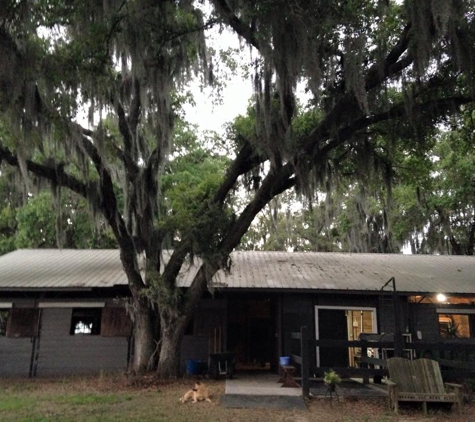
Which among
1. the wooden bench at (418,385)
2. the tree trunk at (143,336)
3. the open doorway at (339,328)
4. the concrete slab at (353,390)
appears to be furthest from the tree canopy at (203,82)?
the wooden bench at (418,385)

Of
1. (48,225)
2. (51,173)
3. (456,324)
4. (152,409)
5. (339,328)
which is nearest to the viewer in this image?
(152,409)

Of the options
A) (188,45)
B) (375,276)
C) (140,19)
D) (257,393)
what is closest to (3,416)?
(257,393)

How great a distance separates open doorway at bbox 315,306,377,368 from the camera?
40.5 feet

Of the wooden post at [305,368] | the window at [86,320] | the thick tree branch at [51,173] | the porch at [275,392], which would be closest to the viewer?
the porch at [275,392]

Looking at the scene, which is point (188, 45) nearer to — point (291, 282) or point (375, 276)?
point (291, 282)

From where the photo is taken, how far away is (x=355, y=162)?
1156 cm

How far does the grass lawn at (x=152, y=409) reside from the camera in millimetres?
6852

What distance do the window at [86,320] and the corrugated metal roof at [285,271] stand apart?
99 centimetres

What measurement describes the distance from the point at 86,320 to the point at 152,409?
6163mm

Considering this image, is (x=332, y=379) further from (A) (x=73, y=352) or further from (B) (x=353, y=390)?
(A) (x=73, y=352)

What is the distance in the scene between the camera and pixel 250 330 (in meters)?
15.5

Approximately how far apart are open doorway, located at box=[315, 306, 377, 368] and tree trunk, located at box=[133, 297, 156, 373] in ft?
14.6

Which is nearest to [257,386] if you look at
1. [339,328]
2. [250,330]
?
[339,328]

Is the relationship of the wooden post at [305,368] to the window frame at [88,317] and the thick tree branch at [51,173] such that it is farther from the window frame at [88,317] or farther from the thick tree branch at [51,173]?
the window frame at [88,317]
